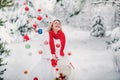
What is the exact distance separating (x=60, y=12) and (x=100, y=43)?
0.64 meters

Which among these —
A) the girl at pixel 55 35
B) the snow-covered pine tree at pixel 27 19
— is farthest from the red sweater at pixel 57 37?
the snow-covered pine tree at pixel 27 19

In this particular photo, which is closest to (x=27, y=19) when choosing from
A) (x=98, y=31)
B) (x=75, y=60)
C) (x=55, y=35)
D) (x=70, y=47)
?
(x=55, y=35)

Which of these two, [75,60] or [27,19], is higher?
Result: [27,19]

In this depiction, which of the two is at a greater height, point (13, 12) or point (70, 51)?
point (13, 12)

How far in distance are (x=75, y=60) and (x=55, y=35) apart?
1.32 feet

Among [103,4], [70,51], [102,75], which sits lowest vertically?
[102,75]

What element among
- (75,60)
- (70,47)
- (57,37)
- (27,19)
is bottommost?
(75,60)

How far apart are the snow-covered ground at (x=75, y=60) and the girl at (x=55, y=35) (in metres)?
0.06

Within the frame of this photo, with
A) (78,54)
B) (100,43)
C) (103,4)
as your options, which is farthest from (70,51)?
(103,4)

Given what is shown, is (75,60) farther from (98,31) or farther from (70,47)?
(98,31)

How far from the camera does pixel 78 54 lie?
15.6 feet

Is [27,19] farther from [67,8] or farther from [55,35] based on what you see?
[67,8]

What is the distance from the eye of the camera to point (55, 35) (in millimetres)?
4723

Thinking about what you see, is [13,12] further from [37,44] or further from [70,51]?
[70,51]
